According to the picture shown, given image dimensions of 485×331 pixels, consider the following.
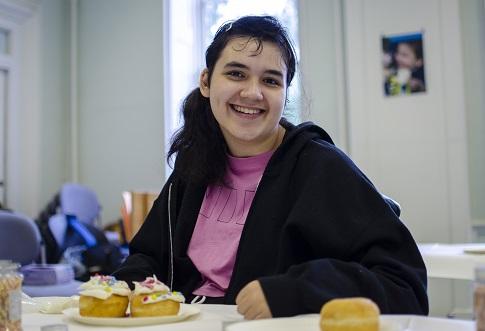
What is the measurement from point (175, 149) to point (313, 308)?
81 centimetres

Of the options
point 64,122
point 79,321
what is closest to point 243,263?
point 79,321

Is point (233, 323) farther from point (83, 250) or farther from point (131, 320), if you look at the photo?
point (83, 250)

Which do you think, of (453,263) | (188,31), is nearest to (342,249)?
(453,263)

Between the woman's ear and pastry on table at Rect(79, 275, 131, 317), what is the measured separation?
0.70 meters

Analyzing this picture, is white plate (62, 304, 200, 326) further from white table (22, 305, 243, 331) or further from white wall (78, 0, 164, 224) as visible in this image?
white wall (78, 0, 164, 224)

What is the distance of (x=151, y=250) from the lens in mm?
1560

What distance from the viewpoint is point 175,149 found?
67.4 inches

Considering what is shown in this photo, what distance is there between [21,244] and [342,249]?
200 centimetres

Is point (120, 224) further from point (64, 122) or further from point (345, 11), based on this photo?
point (345, 11)

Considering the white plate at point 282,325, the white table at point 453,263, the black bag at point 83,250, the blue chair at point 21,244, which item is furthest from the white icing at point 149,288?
the black bag at point 83,250

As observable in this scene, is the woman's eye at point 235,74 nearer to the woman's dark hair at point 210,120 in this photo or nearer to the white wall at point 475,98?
the woman's dark hair at point 210,120

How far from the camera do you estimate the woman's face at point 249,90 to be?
55.6 inches

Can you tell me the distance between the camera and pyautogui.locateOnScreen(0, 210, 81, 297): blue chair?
267 cm

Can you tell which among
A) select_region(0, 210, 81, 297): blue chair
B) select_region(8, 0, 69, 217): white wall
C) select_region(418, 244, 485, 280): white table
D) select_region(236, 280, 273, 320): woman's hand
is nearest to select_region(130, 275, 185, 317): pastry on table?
select_region(236, 280, 273, 320): woman's hand
